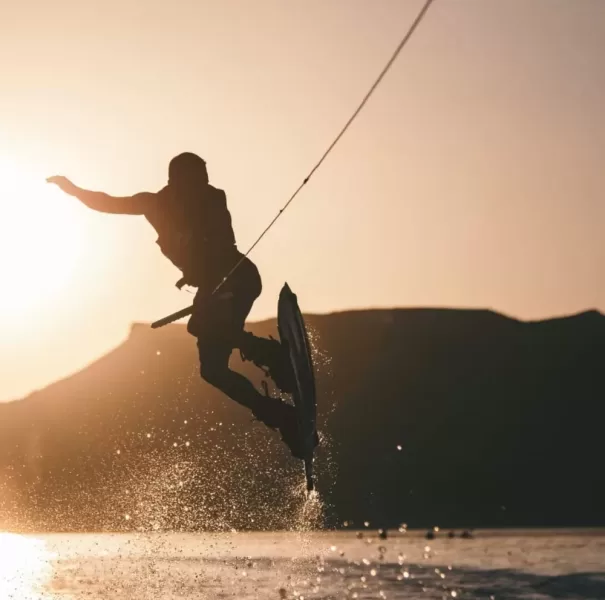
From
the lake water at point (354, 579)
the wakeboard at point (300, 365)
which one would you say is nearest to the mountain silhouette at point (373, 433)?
the lake water at point (354, 579)

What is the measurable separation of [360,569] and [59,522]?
157235 millimetres

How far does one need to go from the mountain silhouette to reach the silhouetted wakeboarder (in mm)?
106062

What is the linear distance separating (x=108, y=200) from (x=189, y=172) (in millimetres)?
1048

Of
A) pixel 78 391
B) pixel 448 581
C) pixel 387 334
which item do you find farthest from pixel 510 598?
pixel 78 391

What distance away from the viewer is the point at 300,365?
16.7m

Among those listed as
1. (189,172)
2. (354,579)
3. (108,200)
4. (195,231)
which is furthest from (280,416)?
(354,579)

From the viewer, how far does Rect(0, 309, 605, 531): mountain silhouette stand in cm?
13900

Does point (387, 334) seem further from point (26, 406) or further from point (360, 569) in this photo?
point (360, 569)

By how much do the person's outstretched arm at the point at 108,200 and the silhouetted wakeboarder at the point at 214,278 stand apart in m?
0.01

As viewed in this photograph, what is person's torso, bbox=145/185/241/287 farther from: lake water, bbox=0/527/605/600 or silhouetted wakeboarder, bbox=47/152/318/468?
lake water, bbox=0/527/605/600

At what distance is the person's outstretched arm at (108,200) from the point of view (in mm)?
15633

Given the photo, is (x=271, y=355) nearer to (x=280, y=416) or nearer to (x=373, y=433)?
(x=280, y=416)

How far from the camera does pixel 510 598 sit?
32281 millimetres

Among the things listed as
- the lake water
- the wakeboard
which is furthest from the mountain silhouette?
the wakeboard
